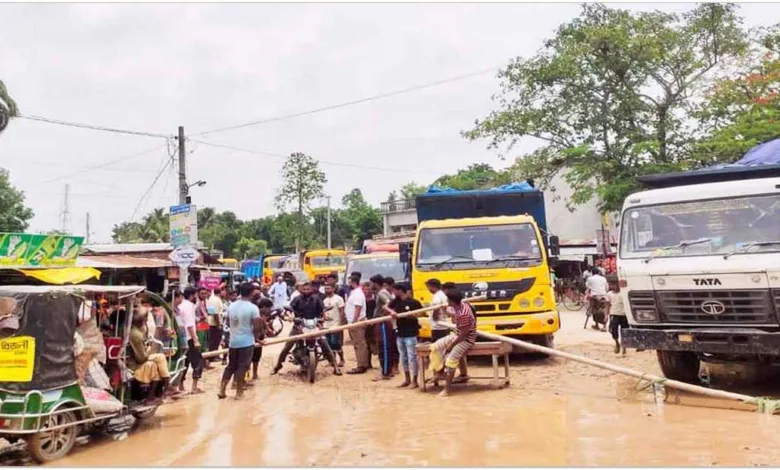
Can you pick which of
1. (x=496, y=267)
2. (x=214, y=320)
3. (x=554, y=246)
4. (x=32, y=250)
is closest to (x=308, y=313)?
(x=214, y=320)

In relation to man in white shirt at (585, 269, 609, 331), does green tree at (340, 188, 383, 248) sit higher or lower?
higher

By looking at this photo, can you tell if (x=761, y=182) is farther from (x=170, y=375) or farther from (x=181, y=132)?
(x=181, y=132)

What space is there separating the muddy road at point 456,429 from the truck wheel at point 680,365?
503 millimetres

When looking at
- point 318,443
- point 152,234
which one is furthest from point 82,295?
point 152,234

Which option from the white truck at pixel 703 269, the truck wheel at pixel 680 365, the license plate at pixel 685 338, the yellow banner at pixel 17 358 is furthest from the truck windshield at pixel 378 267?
the yellow banner at pixel 17 358

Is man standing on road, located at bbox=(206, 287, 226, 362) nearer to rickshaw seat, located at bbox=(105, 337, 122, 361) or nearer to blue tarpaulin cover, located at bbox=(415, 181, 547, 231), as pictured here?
blue tarpaulin cover, located at bbox=(415, 181, 547, 231)

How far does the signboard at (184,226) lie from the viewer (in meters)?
15.1

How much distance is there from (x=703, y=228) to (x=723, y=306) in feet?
3.26

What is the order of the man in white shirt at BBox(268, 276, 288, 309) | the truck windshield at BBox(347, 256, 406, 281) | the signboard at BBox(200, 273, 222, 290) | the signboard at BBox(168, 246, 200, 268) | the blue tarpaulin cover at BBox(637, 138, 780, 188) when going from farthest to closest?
the man in white shirt at BBox(268, 276, 288, 309) → the truck windshield at BBox(347, 256, 406, 281) → the signboard at BBox(200, 273, 222, 290) → the signboard at BBox(168, 246, 200, 268) → the blue tarpaulin cover at BBox(637, 138, 780, 188)

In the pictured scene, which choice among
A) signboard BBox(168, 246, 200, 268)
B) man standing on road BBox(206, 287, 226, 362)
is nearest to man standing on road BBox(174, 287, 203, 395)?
man standing on road BBox(206, 287, 226, 362)

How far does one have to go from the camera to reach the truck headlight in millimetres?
7949

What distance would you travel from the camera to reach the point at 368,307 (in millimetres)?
11805

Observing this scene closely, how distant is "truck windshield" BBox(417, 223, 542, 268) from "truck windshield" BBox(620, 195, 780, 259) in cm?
210

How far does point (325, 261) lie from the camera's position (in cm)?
3178
